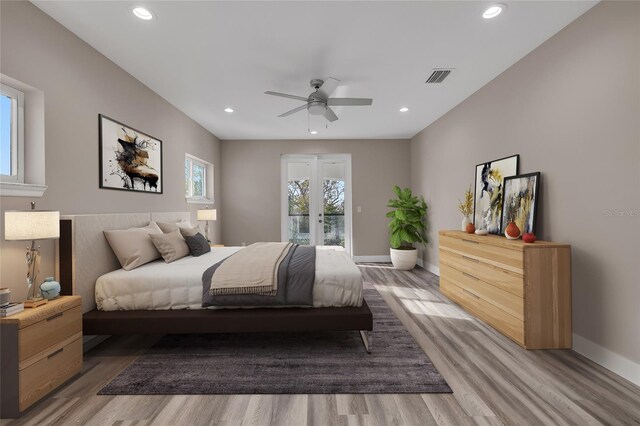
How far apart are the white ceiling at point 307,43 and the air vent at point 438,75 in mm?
80

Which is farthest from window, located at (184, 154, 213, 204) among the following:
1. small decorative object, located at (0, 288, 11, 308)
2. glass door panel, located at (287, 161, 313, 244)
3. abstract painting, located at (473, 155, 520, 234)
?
abstract painting, located at (473, 155, 520, 234)

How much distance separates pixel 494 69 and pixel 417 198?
2718mm

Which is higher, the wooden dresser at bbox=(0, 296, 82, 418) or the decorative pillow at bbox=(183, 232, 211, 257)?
the decorative pillow at bbox=(183, 232, 211, 257)

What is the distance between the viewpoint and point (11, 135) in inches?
76.7

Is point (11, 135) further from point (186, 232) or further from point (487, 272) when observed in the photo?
point (487, 272)

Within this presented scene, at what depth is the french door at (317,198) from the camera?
19.8 feet

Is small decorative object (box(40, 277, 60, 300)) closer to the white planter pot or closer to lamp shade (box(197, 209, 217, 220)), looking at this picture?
lamp shade (box(197, 209, 217, 220))

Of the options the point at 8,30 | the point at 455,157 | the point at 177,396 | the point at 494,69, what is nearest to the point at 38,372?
the point at 177,396

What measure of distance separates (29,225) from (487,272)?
3567 mm

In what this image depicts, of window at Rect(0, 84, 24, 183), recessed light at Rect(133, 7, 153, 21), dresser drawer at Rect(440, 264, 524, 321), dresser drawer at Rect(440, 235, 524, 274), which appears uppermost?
recessed light at Rect(133, 7, 153, 21)

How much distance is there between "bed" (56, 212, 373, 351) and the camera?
2137mm

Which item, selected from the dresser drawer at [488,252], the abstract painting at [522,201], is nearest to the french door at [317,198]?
the dresser drawer at [488,252]

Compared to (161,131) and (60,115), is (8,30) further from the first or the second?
(161,131)

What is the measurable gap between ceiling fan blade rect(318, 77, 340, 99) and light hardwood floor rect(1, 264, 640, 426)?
105 inches
